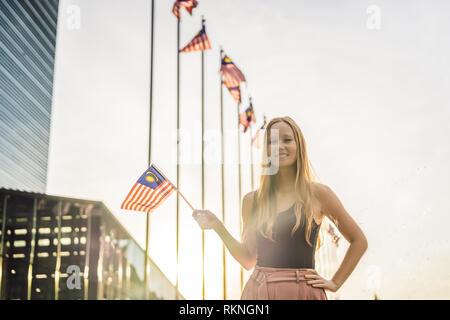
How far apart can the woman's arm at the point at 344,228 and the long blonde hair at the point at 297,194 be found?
0.09 metres

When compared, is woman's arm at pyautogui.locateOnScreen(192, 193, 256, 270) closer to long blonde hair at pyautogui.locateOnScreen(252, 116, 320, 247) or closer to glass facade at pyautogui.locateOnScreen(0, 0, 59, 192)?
long blonde hair at pyautogui.locateOnScreen(252, 116, 320, 247)

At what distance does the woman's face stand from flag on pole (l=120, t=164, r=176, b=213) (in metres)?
1.99

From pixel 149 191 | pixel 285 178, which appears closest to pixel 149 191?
pixel 149 191

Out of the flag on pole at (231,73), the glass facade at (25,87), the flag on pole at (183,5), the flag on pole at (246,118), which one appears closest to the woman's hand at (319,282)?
the flag on pole at (183,5)

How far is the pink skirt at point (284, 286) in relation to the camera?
89.9 inches

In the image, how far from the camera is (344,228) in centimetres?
244

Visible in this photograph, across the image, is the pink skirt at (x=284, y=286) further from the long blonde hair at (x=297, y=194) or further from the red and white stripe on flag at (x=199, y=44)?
the red and white stripe on flag at (x=199, y=44)

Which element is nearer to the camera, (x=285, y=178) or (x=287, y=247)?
(x=287, y=247)

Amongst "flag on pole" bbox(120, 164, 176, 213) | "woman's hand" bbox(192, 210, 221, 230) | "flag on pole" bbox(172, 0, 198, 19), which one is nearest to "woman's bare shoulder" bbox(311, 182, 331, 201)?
"woman's hand" bbox(192, 210, 221, 230)

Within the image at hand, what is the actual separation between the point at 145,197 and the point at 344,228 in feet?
12.0

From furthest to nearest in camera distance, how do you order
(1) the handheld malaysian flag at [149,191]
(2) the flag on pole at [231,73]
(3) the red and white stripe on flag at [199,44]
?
(2) the flag on pole at [231,73] → (3) the red and white stripe on flag at [199,44] → (1) the handheld malaysian flag at [149,191]

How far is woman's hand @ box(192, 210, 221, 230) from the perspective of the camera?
2.67m

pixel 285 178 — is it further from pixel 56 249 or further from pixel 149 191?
pixel 56 249
